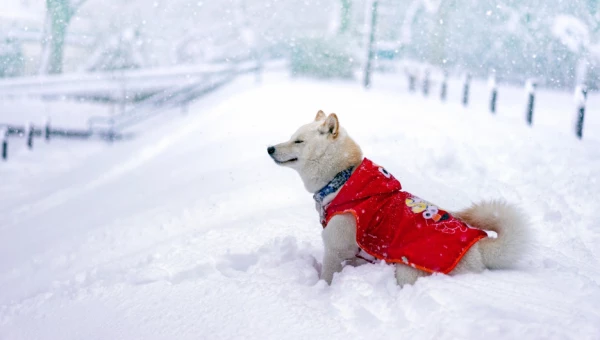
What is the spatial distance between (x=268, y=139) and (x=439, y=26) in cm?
1547

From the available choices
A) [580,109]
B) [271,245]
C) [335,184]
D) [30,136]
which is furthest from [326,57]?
[335,184]

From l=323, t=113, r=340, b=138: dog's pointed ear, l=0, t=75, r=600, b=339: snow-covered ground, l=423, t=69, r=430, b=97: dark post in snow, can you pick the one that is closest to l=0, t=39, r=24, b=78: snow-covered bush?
l=0, t=75, r=600, b=339: snow-covered ground

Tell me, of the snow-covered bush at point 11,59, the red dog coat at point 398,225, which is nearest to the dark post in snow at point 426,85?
the red dog coat at point 398,225

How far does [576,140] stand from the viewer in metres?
7.44

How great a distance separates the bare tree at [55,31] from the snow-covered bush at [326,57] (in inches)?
450

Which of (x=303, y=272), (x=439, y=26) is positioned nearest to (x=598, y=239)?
(x=303, y=272)

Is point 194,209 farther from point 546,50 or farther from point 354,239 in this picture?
point 546,50

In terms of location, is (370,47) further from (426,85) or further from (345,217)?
(345,217)

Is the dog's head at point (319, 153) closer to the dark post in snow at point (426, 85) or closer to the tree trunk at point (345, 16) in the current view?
the dark post in snow at point (426, 85)

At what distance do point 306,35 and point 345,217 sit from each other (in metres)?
14.7

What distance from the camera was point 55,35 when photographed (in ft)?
71.7

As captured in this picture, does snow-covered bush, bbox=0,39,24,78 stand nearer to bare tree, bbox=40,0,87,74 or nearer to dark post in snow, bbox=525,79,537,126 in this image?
bare tree, bbox=40,0,87,74

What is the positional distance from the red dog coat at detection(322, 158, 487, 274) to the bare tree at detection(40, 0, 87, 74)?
2209cm

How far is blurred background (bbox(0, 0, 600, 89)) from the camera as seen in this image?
642 inches
